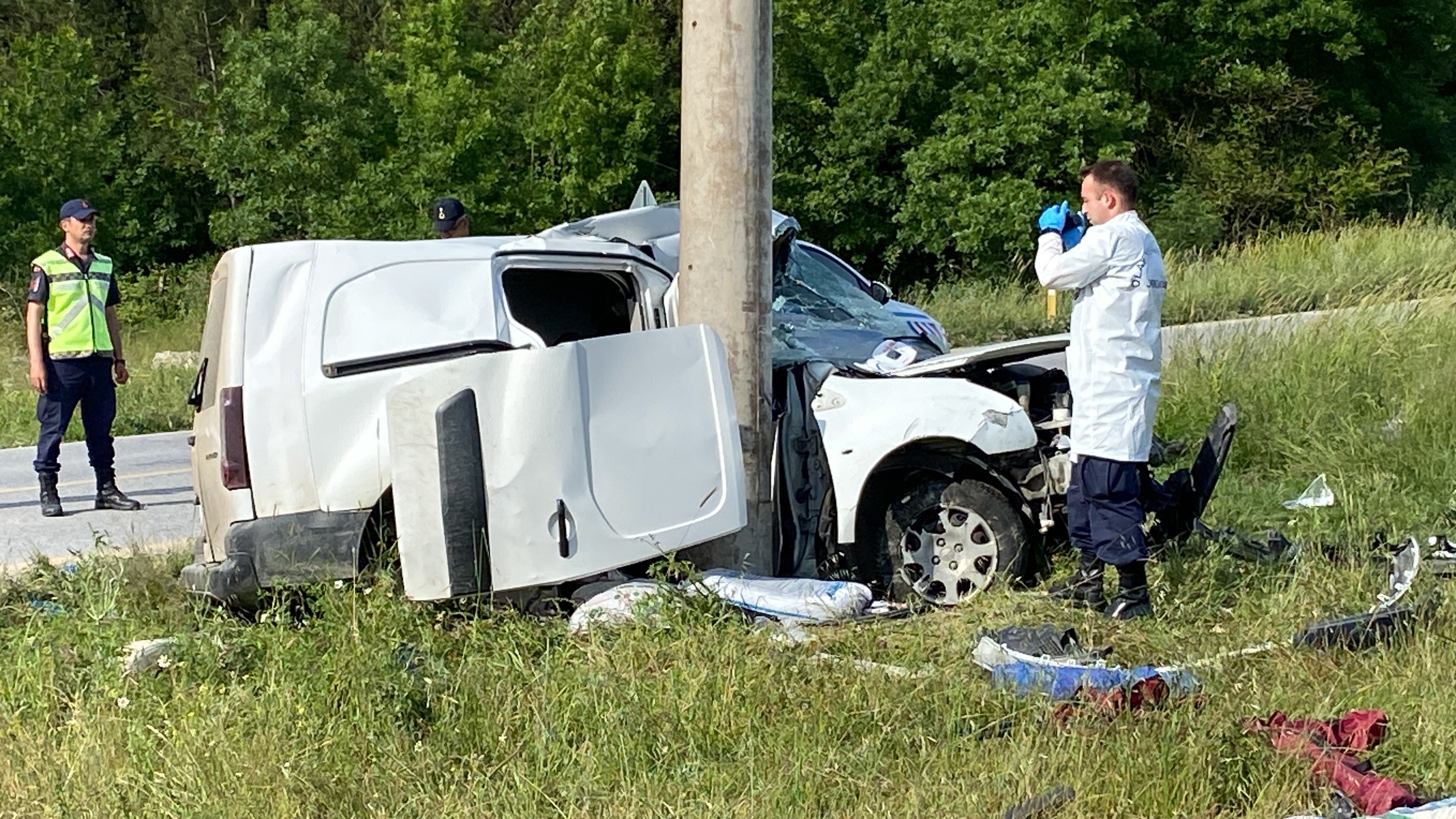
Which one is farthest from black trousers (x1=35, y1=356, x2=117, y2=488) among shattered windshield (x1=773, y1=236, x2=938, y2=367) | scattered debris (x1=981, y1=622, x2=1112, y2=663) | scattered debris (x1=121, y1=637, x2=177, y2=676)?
scattered debris (x1=981, y1=622, x2=1112, y2=663)

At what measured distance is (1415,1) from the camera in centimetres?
3700

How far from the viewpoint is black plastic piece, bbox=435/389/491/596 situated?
522 cm

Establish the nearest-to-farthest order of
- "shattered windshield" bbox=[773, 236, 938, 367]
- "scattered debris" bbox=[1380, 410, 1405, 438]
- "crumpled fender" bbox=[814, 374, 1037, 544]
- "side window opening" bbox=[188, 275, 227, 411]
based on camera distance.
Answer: "side window opening" bbox=[188, 275, 227, 411] → "crumpled fender" bbox=[814, 374, 1037, 544] → "shattered windshield" bbox=[773, 236, 938, 367] → "scattered debris" bbox=[1380, 410, 1405, 438]

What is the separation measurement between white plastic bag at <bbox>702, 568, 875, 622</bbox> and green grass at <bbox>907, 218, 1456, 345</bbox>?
8320mm

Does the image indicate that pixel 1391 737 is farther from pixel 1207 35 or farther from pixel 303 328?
pixel 1207 35

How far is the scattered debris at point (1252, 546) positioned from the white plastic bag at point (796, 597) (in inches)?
61.6

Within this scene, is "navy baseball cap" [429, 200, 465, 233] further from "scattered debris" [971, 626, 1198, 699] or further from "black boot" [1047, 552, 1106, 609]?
"scattered debris" [971, 626, 1198, 699]

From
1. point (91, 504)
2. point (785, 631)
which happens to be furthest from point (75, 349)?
point (785, 631)

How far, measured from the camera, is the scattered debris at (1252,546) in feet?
20.0

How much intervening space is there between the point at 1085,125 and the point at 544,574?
90.8ft

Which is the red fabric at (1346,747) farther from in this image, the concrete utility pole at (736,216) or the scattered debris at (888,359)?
the scattered debris at (888,359)

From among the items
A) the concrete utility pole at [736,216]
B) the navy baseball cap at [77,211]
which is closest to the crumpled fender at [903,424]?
the concrete utility pole at [736,216]

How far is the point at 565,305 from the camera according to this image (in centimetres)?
691

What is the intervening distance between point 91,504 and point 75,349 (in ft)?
3.88
